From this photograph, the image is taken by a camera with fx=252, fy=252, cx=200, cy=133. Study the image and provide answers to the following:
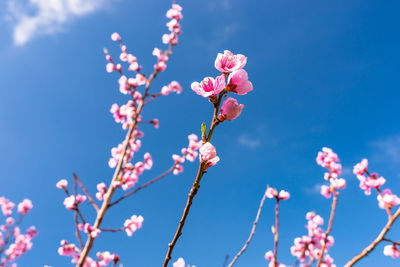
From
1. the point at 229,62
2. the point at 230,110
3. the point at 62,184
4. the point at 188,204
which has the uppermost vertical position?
the point at 62,184

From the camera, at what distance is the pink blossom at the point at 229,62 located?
101cm

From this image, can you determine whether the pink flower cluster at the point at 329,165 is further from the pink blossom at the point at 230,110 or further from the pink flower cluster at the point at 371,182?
the pink blossom at the point at 230,110

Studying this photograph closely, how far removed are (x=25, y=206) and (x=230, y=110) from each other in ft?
28.6

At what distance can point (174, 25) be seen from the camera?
26.0 ft

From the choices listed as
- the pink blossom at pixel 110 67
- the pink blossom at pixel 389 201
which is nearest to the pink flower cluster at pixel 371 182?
the pink blossom at pixel 389 201

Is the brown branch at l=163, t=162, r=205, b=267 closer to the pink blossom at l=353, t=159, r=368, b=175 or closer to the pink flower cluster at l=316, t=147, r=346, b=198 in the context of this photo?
the pink blossom at l=353, t=159, r=368, b=175

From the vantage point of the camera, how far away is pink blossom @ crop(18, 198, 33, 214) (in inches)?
291

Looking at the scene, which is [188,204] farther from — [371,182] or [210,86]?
[371,182]

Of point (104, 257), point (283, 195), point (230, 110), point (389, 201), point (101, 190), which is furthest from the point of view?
point (101, 190)

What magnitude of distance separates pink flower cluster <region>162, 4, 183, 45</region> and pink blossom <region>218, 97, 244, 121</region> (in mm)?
7098

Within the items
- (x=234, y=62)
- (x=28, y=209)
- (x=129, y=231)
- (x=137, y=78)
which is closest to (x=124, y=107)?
(x=137, y=78)

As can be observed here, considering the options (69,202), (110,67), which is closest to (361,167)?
(69,202)

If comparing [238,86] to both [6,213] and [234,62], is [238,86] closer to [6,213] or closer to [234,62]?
[234,62]

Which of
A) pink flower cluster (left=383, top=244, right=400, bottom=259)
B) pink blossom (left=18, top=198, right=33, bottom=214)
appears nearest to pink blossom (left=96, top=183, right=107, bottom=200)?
pink blossom (left=18, top=198, right=33, bottom=214)
